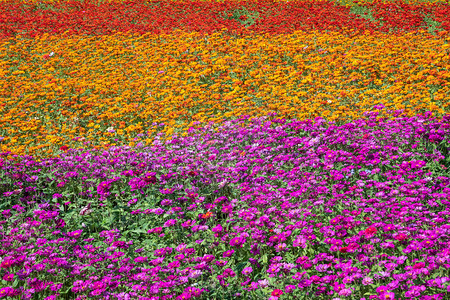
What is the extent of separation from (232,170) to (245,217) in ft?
4.40

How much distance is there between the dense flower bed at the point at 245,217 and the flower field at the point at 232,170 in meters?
0.03

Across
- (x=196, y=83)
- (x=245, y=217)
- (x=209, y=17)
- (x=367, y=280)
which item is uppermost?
(x=367, y=280)

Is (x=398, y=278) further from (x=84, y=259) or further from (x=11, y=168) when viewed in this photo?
(x=11, y=168)

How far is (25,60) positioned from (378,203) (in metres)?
12.2

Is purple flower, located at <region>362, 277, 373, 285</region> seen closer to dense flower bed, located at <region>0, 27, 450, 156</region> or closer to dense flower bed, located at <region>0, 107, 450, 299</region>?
dense flower bed, located at <region>0, 107, 450, 299</region>

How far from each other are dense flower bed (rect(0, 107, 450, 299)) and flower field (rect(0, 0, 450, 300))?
0.03 m

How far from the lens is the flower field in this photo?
13.2 feet

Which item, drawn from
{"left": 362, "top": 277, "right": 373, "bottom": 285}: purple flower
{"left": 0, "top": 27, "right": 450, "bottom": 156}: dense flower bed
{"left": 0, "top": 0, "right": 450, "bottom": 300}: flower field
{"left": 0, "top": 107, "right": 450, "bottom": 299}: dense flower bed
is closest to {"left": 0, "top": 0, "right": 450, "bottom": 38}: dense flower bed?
{"left": 0, "top": 0, "right": 450, "bottom": 300}: flower field

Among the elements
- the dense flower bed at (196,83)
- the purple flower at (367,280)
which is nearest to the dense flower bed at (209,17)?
the dense flower bed at (196,83)

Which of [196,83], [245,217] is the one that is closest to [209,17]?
[196,83]

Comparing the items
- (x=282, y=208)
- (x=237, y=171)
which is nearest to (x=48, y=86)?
(x=237, y=171)

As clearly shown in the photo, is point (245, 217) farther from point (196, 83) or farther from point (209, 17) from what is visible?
point (209, 17)

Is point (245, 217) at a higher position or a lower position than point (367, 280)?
lower

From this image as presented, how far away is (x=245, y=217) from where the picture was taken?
479 centimetres
